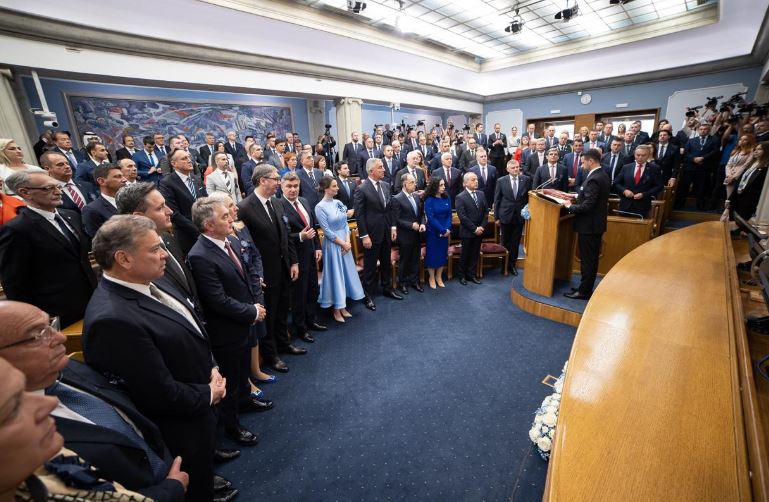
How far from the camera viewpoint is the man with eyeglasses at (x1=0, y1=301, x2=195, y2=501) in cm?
77

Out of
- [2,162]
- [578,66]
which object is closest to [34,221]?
[2,162]

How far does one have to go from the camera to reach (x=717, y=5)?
7594mm

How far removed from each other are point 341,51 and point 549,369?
8508 mm

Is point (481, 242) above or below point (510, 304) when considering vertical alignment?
above

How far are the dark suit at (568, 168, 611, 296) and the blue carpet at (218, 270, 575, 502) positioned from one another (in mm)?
711

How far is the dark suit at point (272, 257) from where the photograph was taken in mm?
Result: 2666

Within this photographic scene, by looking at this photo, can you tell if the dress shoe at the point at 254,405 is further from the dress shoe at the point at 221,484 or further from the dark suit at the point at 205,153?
the dark suit at the point at 205,153

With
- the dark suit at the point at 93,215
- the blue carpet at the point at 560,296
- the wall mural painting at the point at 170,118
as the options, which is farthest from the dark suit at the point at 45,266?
the wall mural painting at the point at 170,118

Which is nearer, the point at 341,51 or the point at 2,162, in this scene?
the point at 2,162

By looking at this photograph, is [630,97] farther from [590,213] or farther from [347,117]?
[590,213]

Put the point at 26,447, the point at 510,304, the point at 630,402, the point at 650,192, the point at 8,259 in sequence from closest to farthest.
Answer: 1. the point at 26,447
2. the point at 630,402
3. the point at 8,259
4. the point at 510,304
5. the point at 650,192

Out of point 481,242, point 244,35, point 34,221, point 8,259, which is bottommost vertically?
point 481,242

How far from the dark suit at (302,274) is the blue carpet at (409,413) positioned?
0.27 metres

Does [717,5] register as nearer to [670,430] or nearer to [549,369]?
[549,369]
